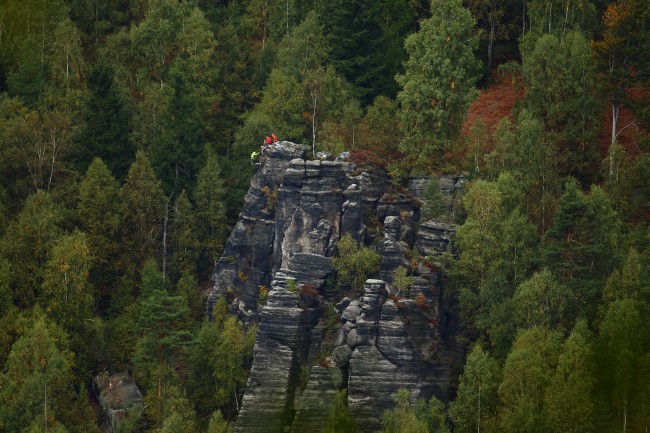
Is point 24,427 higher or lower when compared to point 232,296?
lower

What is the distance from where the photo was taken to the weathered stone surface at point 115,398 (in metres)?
116

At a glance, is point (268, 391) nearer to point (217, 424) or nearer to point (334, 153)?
point (217, 424)

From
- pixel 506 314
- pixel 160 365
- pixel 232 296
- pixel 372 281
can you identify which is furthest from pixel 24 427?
pixel 506 314

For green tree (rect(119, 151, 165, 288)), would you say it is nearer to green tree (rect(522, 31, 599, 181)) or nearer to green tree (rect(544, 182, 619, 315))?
green tree (rect(522, 31, 599, 181))

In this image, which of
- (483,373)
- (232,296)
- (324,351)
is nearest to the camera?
(483,373)

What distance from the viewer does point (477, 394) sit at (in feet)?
339

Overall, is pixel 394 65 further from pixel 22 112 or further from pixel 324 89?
pixel 22 112

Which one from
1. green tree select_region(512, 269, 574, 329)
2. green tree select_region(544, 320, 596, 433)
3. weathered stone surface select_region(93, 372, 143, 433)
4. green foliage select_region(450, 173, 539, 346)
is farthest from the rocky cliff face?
green tree select_region(544, 320, 596, 433)

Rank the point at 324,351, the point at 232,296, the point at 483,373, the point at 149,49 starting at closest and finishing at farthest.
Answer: the point at 483,373 < the point at 324,351 < the point at 232,296 < the point at 149,49

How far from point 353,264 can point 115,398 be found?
2022 cm

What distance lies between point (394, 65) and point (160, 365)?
106 feet

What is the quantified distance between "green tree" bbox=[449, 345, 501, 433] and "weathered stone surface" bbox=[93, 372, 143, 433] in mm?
23935

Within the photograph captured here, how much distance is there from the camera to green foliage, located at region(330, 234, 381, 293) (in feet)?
365

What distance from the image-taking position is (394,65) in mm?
131750
